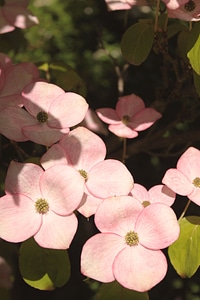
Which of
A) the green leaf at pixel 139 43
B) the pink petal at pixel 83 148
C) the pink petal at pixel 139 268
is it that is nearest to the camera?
the pink petal at pixel 139 268

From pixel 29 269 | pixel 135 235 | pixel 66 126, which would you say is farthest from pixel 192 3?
pixel 29 269

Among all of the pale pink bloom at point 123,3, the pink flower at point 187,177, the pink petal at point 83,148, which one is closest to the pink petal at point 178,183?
the pink flower at point 187,177

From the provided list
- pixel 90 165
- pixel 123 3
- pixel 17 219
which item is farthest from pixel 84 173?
pixel 123 3

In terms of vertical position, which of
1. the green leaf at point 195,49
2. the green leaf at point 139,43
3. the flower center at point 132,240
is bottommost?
the flower center at point 132,240

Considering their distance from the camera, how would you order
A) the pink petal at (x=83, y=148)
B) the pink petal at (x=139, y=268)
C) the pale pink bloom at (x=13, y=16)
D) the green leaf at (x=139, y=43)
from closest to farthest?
1. the pink petal at (x=139, y=268)
2. the pink petal at (x=83, y=148)
3. the green leaf at (x=139, y=43)
4. the pale pink bloom at (x=13, y=16)

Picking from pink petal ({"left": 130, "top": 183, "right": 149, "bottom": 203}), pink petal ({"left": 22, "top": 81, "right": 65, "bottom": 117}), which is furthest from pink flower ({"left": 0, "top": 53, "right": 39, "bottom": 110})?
pink petal ({"left": 130, "top": 183, "right": 149, "bottom": 203})

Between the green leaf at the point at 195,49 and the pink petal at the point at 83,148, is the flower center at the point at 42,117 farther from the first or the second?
the green leaf at the point at 195,49

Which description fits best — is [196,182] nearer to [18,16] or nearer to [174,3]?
[174,3]
